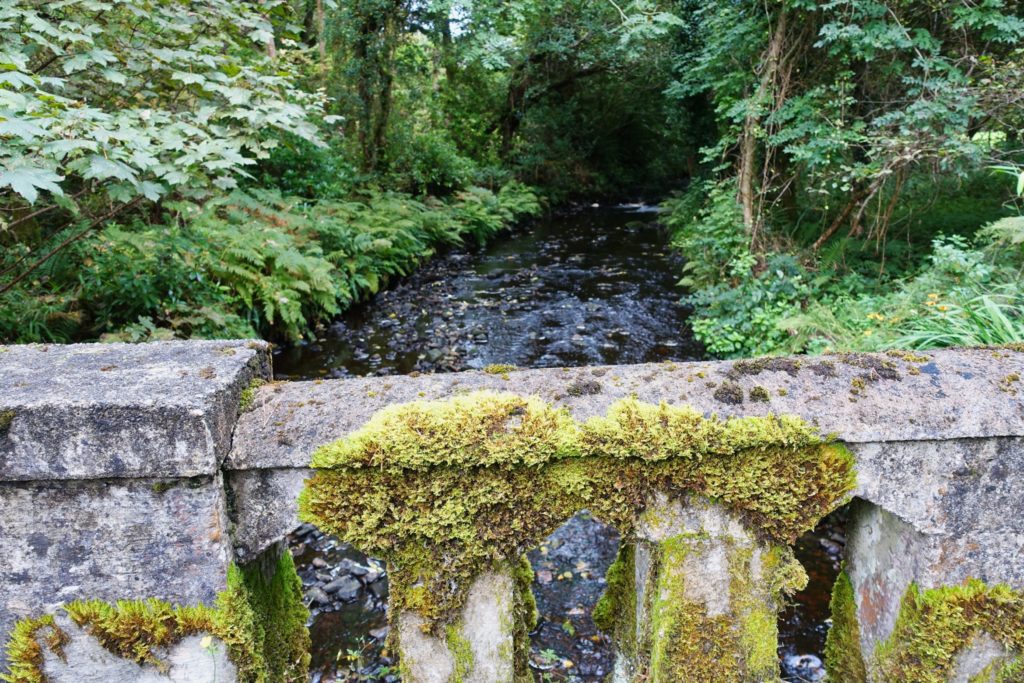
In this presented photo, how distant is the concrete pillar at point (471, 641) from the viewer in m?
1.89

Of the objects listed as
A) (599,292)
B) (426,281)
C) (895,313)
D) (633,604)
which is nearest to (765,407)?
(633,604)

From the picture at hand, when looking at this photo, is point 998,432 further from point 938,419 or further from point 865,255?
point 865,255

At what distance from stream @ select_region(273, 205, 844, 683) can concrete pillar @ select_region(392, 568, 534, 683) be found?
0.72m

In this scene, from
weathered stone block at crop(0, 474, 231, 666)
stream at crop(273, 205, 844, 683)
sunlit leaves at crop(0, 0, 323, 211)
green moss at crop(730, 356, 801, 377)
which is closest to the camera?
weathered stone block at crop(0, 474, 231, 666)

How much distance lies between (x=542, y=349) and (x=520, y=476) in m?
5.87

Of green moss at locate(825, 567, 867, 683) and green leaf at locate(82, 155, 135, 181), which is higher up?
green leaf at locate(82, 155, 135, 181)

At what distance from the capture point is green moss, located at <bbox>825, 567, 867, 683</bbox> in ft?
7.22

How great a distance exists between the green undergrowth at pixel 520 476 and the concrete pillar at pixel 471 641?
2.6 inches

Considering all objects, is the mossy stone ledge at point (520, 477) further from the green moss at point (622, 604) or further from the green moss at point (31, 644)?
the green moss at point (31, 644)

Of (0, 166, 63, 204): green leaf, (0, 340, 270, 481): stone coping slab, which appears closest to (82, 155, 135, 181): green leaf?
(0, 166, 63, 204): green leaf

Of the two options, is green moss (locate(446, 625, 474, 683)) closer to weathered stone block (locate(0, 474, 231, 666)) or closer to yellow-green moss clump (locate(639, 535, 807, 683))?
yellow-green moss clump (locate(639, 535, 807, 683))

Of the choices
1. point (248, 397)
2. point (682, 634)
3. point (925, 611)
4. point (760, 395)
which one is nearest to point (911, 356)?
point (760, 395)

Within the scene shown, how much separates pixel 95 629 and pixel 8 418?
66 centimetres

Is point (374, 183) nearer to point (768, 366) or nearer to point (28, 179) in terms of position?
point (28, 179)
